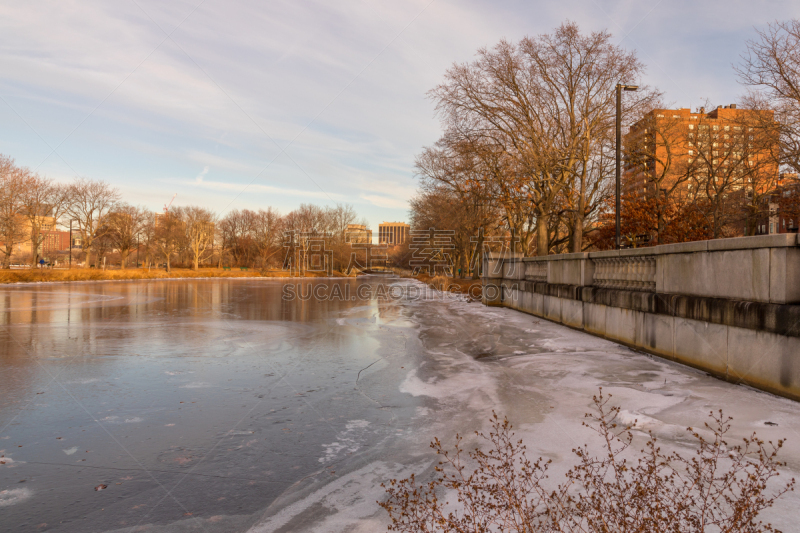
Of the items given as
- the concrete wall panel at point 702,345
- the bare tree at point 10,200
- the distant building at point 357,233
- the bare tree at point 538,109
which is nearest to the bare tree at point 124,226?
the bare tree at point 10,200

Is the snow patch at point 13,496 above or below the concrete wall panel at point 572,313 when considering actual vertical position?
below

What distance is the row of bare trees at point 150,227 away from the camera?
48031 millimetres

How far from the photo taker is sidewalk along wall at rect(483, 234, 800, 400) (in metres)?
6.12

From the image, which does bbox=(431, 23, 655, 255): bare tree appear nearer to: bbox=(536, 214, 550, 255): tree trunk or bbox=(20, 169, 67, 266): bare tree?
bbox=(536, 214, 550, 255): tree trunk

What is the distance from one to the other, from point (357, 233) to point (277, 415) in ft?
325

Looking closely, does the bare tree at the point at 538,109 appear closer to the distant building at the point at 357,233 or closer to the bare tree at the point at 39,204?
the bare tree at the point at 39,204

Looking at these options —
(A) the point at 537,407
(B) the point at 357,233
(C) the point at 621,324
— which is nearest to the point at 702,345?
(C) the point at 621,324

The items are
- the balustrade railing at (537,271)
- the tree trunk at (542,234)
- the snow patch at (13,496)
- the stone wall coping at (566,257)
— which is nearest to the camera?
the snow patch at (13,496)

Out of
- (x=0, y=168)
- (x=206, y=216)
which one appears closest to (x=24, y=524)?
(x=0, y=168)

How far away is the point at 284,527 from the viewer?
3168mm

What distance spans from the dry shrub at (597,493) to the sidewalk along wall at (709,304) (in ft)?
6.73

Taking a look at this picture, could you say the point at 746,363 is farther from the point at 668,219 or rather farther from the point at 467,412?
the point at 668,219

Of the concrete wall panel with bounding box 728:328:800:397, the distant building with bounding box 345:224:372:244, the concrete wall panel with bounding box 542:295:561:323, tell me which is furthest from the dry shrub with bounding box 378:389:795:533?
the distant building with bounding box 345:224:372:244

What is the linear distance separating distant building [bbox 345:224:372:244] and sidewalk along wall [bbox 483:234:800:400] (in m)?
88.3
